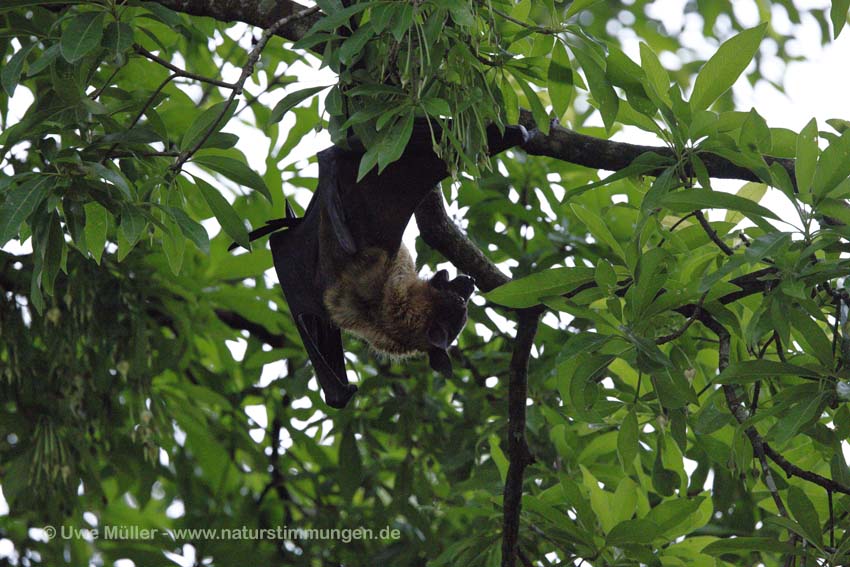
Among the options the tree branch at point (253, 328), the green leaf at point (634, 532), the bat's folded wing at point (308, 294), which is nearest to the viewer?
the green leaf at point (634, 532)

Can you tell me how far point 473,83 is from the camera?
3.24m

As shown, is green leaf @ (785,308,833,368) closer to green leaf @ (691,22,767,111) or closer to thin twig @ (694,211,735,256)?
thin twig @ (694,211,735,256)

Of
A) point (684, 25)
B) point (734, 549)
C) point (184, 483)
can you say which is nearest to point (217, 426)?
point (184, 483)

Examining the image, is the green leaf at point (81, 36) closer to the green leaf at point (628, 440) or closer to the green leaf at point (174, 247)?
the green leaf at point (174, 247)

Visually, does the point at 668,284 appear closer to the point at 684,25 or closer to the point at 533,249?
the point at 533,249

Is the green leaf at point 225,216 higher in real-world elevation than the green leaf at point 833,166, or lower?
higher

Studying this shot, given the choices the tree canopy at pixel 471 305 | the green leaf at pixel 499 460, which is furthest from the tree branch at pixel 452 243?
the green leaf at pixel 499 460

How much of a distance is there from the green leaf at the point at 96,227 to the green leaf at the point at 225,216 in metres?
0.38

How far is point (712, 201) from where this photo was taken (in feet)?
9.77

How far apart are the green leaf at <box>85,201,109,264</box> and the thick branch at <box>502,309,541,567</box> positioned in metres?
1.75

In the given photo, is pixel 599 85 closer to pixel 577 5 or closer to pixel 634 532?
pixel 577 5

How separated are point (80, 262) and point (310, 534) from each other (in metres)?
2.35

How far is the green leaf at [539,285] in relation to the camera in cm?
340

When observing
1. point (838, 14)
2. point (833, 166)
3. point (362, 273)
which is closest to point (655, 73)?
point (838, 14)
